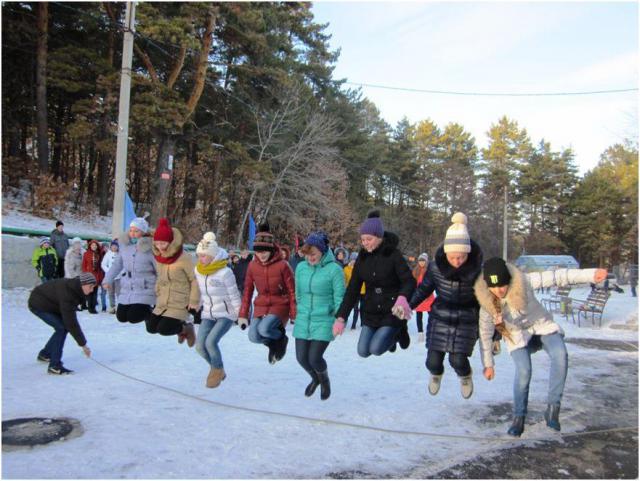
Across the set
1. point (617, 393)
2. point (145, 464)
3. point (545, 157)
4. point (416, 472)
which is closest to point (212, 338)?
point (145, 464)

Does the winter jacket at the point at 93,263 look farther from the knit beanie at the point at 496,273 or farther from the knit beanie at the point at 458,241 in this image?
the knit beanie at the point at 496,273

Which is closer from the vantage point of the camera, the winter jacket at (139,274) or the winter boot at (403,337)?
the winter boot at (403,337)

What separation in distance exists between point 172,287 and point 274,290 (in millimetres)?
1372

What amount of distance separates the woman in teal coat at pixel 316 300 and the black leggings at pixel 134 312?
89.6 inches

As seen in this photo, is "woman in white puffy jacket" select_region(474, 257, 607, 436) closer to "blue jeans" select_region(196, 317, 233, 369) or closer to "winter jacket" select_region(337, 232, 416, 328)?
"winter jacket" select_region(337, 232, 416, 328)

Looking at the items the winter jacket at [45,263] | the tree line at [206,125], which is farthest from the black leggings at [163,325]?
the tree line at [206,125]

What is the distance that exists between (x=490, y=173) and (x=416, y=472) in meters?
56.4

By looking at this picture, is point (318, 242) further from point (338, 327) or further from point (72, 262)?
point (72, 262)

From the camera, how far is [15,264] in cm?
1456

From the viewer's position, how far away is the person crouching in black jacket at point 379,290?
5531mm

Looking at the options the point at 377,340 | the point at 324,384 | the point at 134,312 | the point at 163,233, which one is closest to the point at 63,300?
the point at 134,312

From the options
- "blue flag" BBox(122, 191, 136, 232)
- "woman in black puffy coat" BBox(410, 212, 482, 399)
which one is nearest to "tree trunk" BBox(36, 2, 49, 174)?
"blue flag" BBox(122, 191, 136, 232)

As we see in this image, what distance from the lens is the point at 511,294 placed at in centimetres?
507

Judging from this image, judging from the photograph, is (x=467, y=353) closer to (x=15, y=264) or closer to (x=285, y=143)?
(x=15, y=264)
